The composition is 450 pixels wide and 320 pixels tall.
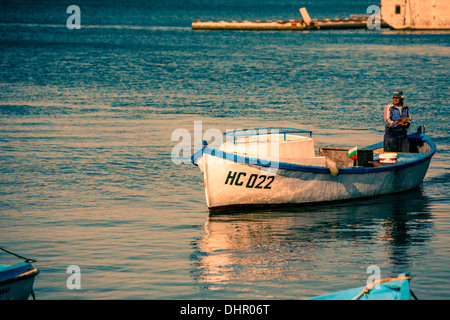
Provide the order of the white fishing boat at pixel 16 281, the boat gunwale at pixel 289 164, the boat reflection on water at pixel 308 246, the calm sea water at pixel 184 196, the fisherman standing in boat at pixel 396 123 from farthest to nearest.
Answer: the fisherman standing in boat at pixel 396 123
the boat gunwale at pixel 289 164
the calm sea water at pixel 184 196
the boat reflection on water at pixel 308 246
the white fishing boat at pixel 16 281

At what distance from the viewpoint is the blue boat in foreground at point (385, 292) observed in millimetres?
9484

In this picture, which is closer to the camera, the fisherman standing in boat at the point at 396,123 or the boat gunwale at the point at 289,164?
the boat gunwale at the point at 289,164

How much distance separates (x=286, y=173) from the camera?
A: 699 inches

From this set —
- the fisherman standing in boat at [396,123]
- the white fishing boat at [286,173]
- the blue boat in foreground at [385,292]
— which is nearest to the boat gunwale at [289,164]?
the white fishing boat at [286,173]

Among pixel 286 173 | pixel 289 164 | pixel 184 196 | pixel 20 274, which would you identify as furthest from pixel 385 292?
pixel 184 196

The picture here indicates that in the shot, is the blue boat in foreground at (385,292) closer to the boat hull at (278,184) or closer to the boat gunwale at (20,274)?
the boat gunwale at (20,274)

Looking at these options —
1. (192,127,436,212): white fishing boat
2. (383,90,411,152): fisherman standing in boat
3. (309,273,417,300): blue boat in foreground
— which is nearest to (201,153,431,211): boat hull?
(192,127,436,212): white fishing boat

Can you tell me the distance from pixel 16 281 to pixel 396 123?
12.9 meters

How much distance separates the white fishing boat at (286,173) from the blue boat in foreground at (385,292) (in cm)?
775

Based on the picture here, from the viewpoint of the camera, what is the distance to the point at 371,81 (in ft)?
163

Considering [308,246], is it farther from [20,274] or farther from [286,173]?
[20,274]

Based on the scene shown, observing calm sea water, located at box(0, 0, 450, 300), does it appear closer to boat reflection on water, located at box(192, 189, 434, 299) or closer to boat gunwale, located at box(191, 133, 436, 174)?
boat reflection on water, located at box(192, 189, 434, 299)

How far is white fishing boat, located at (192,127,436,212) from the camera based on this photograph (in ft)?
57.0

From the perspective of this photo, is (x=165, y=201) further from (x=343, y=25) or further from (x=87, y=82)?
(x=343, y=25)
